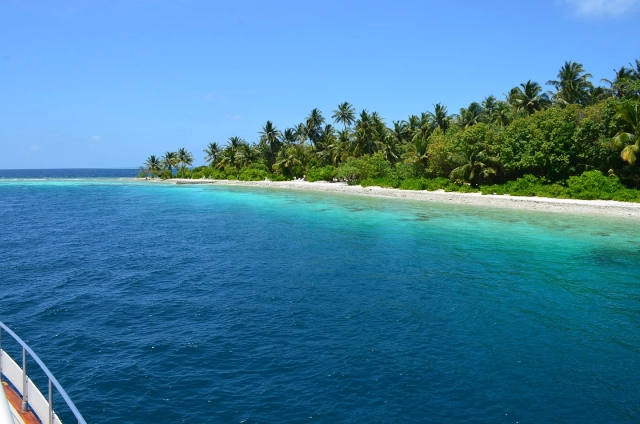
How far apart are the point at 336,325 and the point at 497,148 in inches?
1779

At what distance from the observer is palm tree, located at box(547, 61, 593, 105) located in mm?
62344

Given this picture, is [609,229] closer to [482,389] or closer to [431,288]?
[431,288]

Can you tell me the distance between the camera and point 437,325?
48.3 ft

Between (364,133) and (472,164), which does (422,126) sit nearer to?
(364,133)

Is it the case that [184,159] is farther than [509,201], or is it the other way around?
[184,159]

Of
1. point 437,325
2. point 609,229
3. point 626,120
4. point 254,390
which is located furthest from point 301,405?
point 626,120

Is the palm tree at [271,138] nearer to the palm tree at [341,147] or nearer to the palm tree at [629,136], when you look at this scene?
the palm tree at [341,147]

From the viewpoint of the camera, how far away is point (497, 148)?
2111 inches

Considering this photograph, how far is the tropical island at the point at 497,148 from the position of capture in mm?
45812

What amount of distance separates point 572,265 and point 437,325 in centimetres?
1204

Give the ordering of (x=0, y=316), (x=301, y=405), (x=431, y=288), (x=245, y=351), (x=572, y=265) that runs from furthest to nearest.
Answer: (x=572, y=265) < (x=431, y=288) < (x=0, y=316) < (x=245, y=351) < (x=301, y=405)

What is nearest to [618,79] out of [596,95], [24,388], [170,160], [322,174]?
[596,95]

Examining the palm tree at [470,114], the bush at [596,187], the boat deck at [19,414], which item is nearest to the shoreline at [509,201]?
the bush at [596,187]

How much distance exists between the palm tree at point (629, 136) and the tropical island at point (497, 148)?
0.09m
